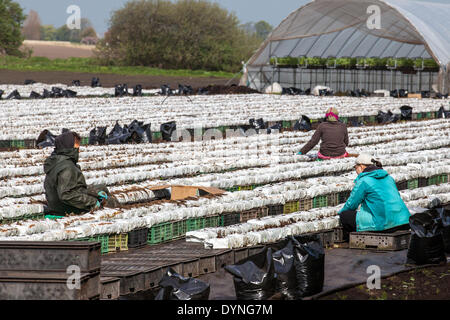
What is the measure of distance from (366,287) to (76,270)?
2517 millimetres

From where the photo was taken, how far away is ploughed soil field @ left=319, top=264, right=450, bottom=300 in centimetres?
589

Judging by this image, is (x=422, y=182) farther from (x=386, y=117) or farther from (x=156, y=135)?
(x=386, y=117)

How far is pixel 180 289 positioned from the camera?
5379 millimetres

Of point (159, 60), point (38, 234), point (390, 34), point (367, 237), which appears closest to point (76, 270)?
point (38, 234)

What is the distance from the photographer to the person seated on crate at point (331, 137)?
1156 cm

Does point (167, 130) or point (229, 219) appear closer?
point (229, 219)

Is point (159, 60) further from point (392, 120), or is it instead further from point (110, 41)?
point (392, 120)

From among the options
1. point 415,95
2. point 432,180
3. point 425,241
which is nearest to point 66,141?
point 425,241

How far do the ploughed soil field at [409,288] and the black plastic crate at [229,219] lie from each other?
232 centimetres

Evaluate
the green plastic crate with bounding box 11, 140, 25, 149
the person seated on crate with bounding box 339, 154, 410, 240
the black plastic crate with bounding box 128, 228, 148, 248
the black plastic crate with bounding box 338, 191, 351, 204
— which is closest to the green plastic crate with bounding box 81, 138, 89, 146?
the green plastic crate with bounding box 11, 140, 25, 149

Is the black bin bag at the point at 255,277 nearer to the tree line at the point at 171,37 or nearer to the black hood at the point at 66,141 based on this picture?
the black hood at the point at 66,141

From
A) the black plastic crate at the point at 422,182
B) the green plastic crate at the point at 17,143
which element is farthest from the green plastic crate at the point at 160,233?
the green plastic crate at the point at 17,143

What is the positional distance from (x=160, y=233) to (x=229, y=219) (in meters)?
0.96

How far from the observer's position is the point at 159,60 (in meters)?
58.3
